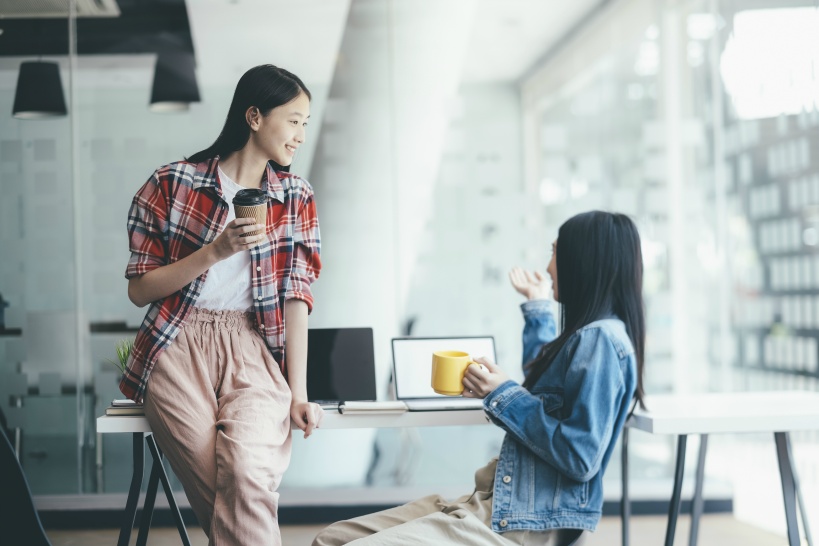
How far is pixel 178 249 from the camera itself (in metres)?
1.87

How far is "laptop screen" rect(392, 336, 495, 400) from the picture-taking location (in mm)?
2500

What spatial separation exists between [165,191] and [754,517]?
9.95 feet

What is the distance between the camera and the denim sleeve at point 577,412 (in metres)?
1.54

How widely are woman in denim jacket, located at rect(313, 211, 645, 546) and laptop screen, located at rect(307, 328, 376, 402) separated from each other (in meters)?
0.71

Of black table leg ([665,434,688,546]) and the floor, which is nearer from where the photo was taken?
black table leg ([665,434,688,546])

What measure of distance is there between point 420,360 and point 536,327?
0.46 m

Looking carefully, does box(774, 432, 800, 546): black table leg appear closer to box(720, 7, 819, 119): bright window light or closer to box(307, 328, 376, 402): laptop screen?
box(307, 328, 376, 402): laptop screen

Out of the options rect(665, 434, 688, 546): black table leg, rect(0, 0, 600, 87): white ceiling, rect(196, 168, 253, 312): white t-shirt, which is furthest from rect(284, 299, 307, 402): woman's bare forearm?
rect(0, 0, 600, 87): white ceiling

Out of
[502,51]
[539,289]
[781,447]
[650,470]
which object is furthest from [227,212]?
[650,470]

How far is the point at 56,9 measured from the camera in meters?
3.70

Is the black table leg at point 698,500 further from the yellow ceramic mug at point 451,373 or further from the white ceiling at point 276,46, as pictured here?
the white ceiling at point 276,46

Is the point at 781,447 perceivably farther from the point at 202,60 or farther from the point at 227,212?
the point at 202,60

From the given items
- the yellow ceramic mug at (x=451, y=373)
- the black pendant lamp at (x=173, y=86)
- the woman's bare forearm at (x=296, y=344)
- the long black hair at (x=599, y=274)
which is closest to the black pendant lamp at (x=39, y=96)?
the black pendant lamp at (x=173, y=86)

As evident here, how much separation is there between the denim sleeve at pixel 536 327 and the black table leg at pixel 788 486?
67 centimetres
